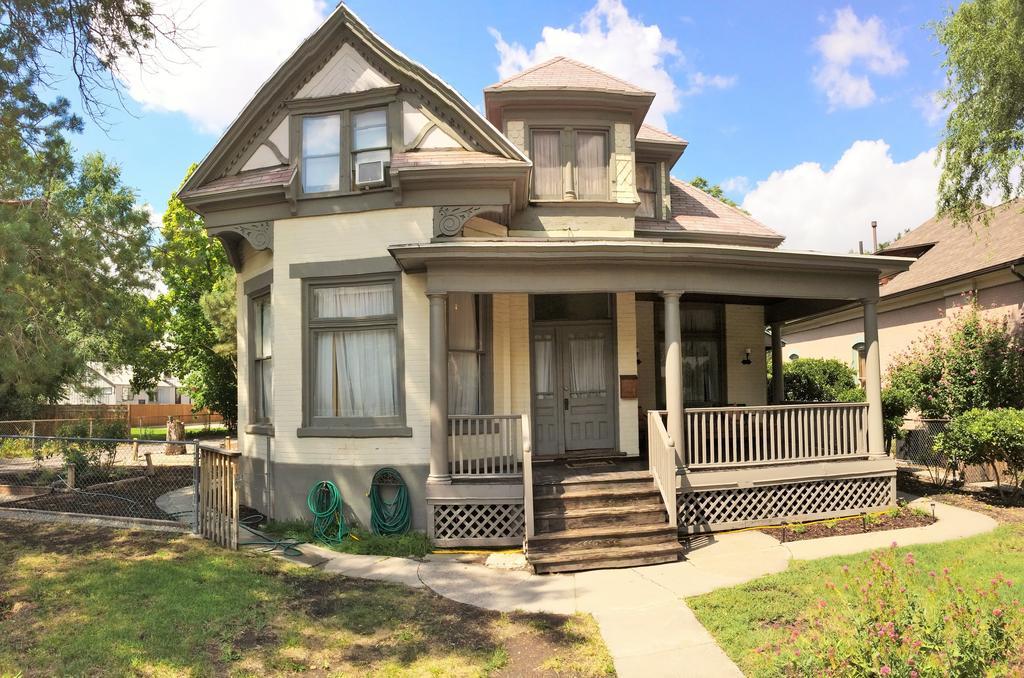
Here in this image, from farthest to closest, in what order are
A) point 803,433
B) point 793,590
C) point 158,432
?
point 158,432 < point 803,433 < point 793,590

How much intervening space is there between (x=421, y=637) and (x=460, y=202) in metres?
5.67

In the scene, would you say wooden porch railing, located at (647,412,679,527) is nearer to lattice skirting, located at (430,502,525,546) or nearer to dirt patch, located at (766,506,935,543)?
dirt patch, located at (766,506,935,543)

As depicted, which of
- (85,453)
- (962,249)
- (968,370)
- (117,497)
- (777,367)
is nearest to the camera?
(117,497)

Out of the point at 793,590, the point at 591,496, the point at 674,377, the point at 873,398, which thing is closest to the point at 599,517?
the point at 591,496

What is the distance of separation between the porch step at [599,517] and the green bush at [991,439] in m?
5.67

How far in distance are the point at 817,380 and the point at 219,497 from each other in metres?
17.7

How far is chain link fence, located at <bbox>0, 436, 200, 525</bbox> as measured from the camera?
916cm

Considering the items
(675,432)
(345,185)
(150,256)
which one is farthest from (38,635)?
(150,256)

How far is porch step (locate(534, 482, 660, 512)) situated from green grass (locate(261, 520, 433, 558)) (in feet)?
5.02

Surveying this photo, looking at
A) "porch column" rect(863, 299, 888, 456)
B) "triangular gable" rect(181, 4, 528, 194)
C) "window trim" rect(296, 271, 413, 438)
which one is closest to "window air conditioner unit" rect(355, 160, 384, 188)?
"triangular gable" rect(181, 4, 528, 194)

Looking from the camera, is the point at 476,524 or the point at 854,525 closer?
the point at 476,524

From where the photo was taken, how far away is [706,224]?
484 inches

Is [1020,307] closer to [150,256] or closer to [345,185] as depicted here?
[345,185]

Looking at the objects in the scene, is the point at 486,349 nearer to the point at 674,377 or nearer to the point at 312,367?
the point at 312,367
